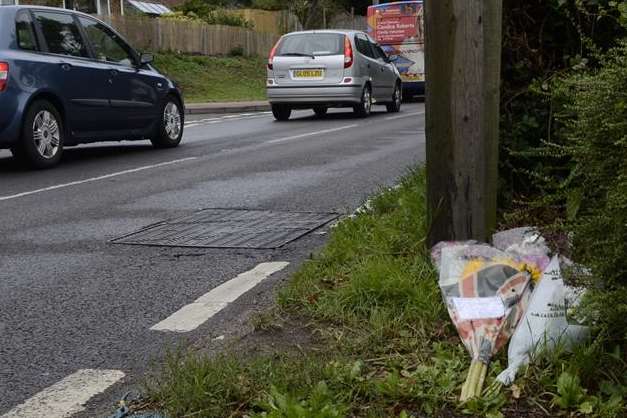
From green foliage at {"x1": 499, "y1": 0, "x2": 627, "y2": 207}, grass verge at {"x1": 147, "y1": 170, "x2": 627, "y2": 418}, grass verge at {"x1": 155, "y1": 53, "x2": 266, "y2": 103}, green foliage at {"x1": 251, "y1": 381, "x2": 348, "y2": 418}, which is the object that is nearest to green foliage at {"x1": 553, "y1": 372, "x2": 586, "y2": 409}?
grass verge at {"x1": 147, "y1": 170, "x2": 627, "y2": 418}

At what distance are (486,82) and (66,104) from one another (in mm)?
6814

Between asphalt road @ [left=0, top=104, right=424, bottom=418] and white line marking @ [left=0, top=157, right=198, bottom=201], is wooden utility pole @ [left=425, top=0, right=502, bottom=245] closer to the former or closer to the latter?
asphalt road @ [left=0, top=104, right=424, bottom=418]

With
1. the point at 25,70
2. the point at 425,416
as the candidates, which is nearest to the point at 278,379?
the point at 425,416

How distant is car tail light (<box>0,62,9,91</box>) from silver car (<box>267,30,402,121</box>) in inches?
349

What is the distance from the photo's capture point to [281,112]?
18438 millimetres

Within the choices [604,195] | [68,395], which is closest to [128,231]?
[68,395]

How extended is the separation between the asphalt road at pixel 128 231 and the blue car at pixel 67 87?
1.11 ft

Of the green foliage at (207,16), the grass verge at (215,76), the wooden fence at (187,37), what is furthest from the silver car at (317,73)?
the green foliage at (207,16)

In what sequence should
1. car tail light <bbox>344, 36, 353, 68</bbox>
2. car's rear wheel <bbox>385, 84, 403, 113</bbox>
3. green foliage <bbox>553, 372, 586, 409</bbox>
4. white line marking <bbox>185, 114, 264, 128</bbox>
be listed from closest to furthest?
1. green foliage <bbox>553, 372, 586, 409</bbox>
2. car tail light <bbox>344, 36, 353, 68</bbox>
3. white line marking <bbox>185, 114, 264, 128</bbox>
4. car's rear wheel <bbox>385, 84, 403, 113</bbox>

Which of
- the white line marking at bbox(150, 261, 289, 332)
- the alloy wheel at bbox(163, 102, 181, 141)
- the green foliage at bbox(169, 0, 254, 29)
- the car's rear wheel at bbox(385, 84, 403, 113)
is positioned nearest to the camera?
the white line marking at bbox(150, 261, 289, 332)

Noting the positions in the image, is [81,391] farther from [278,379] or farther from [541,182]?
[541,182]

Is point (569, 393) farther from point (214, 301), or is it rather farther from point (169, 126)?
point (169, 126)

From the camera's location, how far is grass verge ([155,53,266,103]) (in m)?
29.7

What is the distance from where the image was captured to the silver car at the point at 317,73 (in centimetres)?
1770
